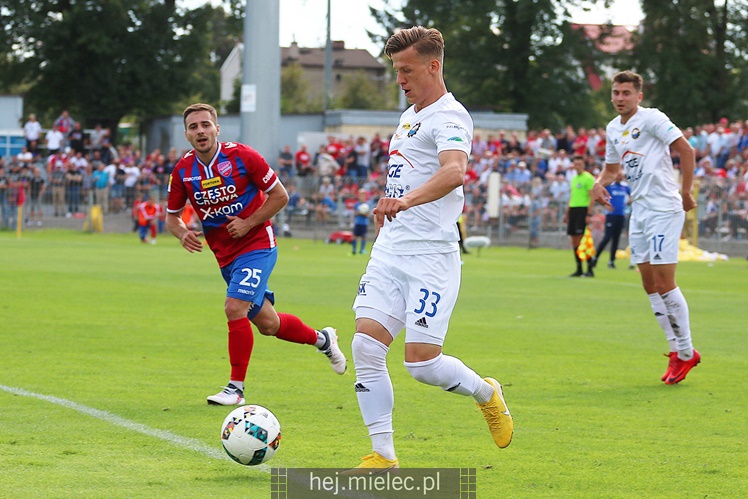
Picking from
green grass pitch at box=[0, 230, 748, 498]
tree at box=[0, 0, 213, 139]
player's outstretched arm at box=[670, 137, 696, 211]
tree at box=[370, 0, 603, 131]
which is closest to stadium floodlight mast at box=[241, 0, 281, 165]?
tree at box=[0, 0, 213, 139]

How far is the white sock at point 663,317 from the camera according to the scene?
927cm

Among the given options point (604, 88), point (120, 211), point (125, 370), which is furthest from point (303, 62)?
point (125, 370)

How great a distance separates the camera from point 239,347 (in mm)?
7980

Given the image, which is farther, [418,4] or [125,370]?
[418,4]

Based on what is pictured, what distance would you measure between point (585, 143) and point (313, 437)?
95.5ft

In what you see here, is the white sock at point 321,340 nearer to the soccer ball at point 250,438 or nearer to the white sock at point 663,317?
the white sock at point 663,317

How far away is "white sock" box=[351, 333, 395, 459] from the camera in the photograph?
568 centimetres

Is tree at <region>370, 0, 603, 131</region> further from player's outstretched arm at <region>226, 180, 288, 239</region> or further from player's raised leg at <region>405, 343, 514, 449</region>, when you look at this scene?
player's raised leg at <region>405, 343, 514, 449</region>

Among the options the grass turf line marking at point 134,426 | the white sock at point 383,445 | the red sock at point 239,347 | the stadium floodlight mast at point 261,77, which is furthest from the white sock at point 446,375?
the stadium floodlight mast at point 261,77

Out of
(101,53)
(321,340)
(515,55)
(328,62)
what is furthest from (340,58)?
(321,340)

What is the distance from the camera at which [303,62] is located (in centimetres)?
12412

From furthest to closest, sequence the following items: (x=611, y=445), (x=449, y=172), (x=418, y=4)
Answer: (x=418, y=4) → (x=611, y=445) → (x=449, y=172)

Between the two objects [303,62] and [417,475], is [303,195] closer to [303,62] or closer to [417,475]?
[417,475]

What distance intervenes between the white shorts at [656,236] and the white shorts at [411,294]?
3.87 m
